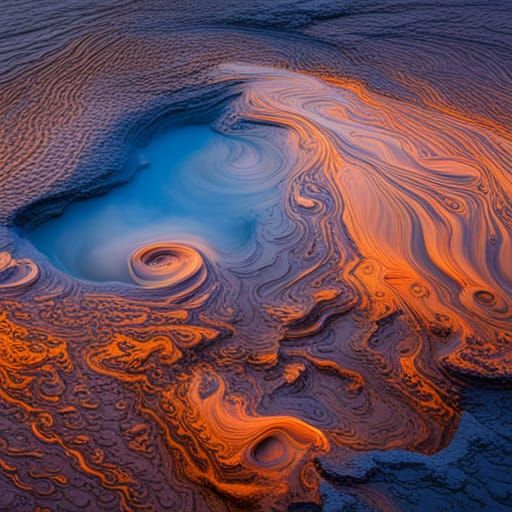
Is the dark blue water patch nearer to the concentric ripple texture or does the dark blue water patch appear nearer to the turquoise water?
the concentric ripple texture

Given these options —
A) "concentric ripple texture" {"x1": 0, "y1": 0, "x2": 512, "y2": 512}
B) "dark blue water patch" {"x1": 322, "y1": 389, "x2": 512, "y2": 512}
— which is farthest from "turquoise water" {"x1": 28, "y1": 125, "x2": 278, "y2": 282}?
"dark blue water patch" {"x1": 322, "y1": 389, "x2": 512, "y2": 512}

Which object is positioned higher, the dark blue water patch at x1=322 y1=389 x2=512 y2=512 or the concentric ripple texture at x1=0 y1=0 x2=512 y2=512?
the concentric ripple texture at x1=0 y1=0 x2=512 y2=512

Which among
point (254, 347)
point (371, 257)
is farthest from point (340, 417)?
point (371, 257)

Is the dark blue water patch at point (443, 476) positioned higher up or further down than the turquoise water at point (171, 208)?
further down

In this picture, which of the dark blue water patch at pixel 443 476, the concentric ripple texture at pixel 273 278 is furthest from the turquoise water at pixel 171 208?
the dark blue water patch at pixel 443 476

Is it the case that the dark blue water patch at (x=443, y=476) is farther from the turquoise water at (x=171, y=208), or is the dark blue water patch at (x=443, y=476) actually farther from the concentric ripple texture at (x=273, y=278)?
the turquoise water at (x=171, y=208)

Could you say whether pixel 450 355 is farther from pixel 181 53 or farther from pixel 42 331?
pixel 181 53

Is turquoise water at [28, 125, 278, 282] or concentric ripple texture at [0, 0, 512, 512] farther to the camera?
turquoise water at [28, 125, 278, 282]

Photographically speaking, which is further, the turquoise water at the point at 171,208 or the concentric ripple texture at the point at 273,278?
the turquoise water at the point at 171,208
